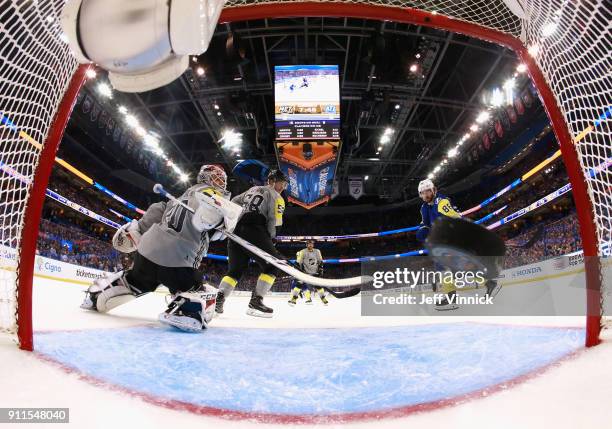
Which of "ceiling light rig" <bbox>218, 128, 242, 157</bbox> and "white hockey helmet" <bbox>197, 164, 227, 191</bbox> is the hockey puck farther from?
"ceiling light rig" <bbox>218, 128, 242, 157</bbox>

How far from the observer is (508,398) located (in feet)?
2.88

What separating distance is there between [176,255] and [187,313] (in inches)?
14.8

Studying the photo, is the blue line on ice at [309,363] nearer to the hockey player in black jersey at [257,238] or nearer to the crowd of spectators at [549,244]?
the hockey player in black jersey at [257,238]

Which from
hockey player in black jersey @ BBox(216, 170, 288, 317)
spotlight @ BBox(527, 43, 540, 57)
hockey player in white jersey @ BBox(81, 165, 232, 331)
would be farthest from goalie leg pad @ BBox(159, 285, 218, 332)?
spotlight @ BBox(527, 43, 540, 57)

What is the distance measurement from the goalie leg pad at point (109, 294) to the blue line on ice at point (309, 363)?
2.22 feet

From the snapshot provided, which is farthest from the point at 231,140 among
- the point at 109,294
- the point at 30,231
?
the point at 30,231

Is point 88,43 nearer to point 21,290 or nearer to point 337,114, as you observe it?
point 21,290

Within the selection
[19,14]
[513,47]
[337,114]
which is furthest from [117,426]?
[337,114]

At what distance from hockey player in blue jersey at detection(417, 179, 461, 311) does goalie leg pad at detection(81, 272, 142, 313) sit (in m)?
2.52

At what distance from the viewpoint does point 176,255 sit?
2254 millimetres

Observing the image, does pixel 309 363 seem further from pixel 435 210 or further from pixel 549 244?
pixel 549 244

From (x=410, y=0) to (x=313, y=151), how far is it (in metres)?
5.55

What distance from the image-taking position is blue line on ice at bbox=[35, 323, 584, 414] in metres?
0.96

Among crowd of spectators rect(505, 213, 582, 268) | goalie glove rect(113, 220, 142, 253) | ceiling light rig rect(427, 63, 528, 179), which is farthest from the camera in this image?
ceiling light rig rect(427, 63, 528, 179)
